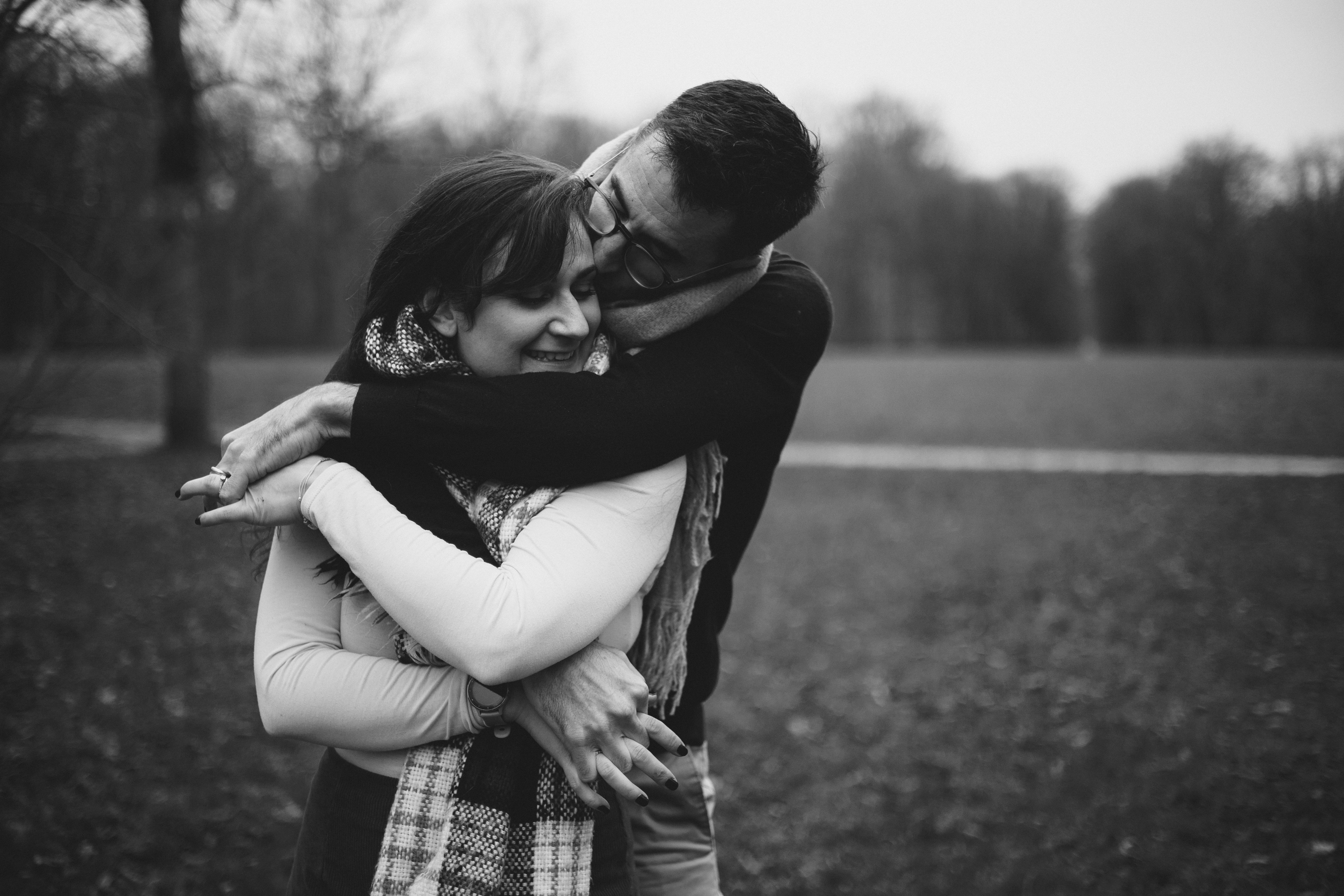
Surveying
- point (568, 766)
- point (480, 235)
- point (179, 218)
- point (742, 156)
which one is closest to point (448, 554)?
point (568, 766)

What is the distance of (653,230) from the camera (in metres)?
1.86

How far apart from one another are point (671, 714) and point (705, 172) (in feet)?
3.77

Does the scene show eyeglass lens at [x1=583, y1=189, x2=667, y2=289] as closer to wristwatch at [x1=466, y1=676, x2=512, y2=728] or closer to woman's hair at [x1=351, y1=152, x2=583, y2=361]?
woman's hair at [x1=351, y1=152, x2=583, y2=361]

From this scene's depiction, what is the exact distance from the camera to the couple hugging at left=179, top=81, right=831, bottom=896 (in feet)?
4.86

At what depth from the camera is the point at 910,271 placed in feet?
172

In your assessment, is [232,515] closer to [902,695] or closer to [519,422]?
[519,422]

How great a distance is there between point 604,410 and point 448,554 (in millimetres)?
379

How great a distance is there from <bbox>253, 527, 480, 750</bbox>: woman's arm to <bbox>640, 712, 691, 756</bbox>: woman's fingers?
0.30m

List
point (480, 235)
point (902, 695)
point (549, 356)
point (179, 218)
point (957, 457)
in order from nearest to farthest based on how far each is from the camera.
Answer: point (480, 235)
point (549, 356)
point (902, 695)
point (179, 218)
point (957, 457)

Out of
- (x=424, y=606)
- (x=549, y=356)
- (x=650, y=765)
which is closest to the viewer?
(x=424, y=606)

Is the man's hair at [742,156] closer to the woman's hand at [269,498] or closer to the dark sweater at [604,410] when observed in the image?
the dark sweater at [604,410]

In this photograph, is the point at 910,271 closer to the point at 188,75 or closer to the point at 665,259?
the point at 188,75

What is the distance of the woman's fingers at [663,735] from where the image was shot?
154cm

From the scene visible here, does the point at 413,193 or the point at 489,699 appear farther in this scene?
the point at 413,193
